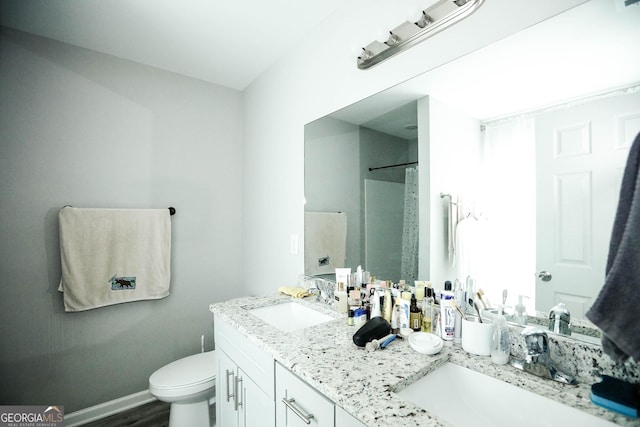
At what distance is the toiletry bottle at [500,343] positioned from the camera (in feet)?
2.82

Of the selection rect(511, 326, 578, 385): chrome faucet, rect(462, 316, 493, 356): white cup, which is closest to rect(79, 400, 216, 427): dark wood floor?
rect(462, 316, 493, 356): white cup

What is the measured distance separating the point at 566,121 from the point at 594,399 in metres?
0.76

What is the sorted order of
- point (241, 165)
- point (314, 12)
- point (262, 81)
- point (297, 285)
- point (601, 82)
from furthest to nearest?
point (241, 165), point (262, 81), point (297, 285), point (314, 12), point (601, 82)

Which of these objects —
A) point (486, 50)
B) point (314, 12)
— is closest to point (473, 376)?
point (486, 50)

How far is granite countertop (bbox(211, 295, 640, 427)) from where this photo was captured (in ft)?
2.13

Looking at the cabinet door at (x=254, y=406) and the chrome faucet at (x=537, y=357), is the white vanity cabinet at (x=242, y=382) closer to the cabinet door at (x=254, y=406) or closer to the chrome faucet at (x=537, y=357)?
the cabinet door at (x=254, y=406)

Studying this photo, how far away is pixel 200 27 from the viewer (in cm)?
171

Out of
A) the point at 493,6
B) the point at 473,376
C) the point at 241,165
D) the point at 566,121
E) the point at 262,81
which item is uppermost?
the point at 262,81

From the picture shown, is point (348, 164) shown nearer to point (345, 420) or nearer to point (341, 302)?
point (341, 302)

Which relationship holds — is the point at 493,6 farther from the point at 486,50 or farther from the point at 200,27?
the point at 200,27

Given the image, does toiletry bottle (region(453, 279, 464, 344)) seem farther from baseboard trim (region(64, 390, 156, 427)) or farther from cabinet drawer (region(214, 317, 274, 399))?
baseboard trim (region(64, 390, 156, 427))

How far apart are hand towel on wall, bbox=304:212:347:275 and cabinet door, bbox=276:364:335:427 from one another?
75cm

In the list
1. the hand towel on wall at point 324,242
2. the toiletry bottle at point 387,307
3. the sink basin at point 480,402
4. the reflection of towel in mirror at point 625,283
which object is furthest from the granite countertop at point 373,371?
the hand towel on wall at point 324,242

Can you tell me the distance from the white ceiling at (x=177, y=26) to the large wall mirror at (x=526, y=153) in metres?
0.79
